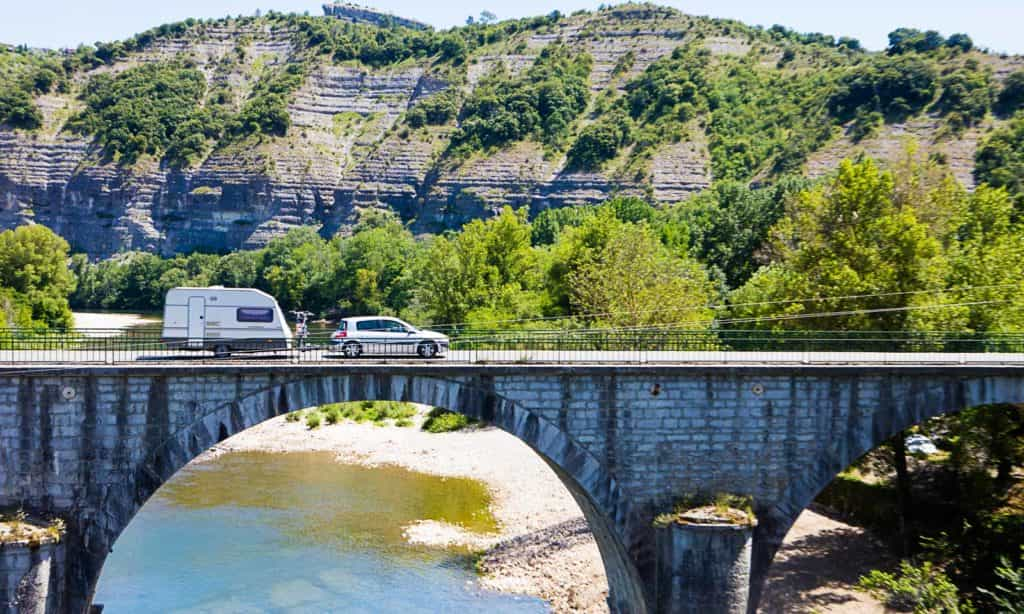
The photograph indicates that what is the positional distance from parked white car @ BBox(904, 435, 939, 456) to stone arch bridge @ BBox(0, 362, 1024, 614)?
1229 cm

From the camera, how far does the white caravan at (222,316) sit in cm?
2641

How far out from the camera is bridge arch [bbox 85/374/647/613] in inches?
845

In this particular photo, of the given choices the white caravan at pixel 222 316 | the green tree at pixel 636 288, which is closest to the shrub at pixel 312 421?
the green tree at pixel 636 288

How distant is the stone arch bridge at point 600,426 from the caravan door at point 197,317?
5.13 metres

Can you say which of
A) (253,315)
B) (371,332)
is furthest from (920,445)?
(253,315)

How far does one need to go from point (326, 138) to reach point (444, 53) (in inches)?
1063

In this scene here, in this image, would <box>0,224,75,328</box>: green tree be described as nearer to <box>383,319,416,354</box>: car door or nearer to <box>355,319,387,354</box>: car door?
<box>355,319,387,354</box>: car door

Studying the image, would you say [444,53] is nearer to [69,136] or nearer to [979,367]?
[69,136]

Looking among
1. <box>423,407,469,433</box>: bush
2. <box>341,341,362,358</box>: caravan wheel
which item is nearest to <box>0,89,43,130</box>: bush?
<box>423,407,469,433</box>: bush

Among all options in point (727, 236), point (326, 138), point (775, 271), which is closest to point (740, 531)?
point (775, 271)

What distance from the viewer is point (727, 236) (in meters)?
67.8

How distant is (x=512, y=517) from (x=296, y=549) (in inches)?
352

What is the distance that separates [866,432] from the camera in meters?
23.5

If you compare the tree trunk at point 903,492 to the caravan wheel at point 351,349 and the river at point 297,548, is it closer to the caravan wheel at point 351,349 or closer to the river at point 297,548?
the river at point 297,548
